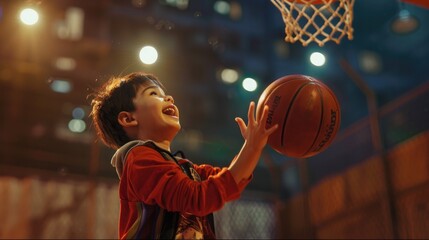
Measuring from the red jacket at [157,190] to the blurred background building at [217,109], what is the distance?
1103 mm

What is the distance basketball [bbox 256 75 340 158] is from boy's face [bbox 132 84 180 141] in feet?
1.21

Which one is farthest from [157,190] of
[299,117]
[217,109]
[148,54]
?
[217,109]

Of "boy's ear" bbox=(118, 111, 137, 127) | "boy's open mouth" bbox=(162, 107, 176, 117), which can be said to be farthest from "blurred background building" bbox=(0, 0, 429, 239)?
"boy's open mouth" bbox=(162, 107, 176, 117)

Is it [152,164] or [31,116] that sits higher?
[31,116]

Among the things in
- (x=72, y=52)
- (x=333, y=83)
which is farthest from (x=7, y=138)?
(x=333, y=83)

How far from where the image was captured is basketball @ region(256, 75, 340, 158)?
2.31m

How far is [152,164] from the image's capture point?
1969 mm

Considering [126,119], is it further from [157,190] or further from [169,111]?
[157,190]

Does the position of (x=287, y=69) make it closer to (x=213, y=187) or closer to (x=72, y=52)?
(x=72, y=52)

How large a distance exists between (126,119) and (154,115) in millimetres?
143

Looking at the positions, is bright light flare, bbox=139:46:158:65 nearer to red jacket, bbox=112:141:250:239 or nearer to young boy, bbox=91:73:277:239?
young boy, bbox=91:73:277:239

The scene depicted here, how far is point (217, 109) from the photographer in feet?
63.1

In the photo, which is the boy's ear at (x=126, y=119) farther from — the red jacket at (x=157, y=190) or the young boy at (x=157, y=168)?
the red jacket at (x=157, y=190)

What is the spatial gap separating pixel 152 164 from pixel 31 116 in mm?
10878
